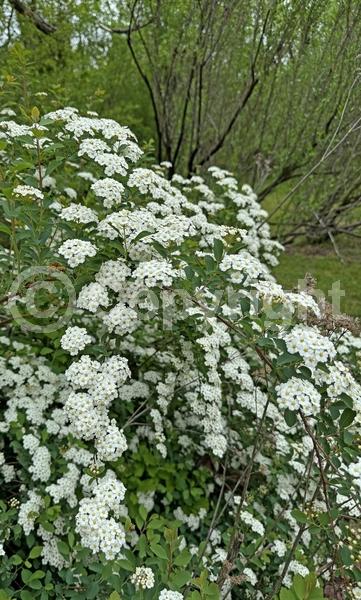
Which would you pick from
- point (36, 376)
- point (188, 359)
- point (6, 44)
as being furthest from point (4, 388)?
point (6, 44)

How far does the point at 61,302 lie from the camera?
219 cm

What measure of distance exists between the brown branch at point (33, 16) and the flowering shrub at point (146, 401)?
2.96 m

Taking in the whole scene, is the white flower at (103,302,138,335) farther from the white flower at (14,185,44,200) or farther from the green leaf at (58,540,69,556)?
the green leaf at (58,540,69,556)

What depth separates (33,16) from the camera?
17.1 feet

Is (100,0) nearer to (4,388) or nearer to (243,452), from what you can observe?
(4,388)

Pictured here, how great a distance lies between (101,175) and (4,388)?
1301 millimetres

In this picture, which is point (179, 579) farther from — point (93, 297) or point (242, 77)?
point (242, 77)

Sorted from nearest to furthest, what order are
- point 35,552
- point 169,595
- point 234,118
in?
point 169,595 → point 35,552 → point 234,118

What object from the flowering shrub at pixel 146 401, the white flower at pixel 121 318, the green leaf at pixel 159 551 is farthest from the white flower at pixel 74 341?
the green leaf at pixel 159 551

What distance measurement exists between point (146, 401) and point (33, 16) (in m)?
4.67

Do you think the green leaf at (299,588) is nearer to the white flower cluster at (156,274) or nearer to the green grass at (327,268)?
the white flower cluster at (156,274)

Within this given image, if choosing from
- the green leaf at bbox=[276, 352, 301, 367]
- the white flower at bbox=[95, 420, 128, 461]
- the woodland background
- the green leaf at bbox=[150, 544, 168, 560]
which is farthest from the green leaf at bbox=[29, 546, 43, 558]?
Answer: the woodland background

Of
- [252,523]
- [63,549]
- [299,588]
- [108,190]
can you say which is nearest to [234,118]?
[108,190]

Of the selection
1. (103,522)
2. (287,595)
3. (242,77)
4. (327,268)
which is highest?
(242,77)
